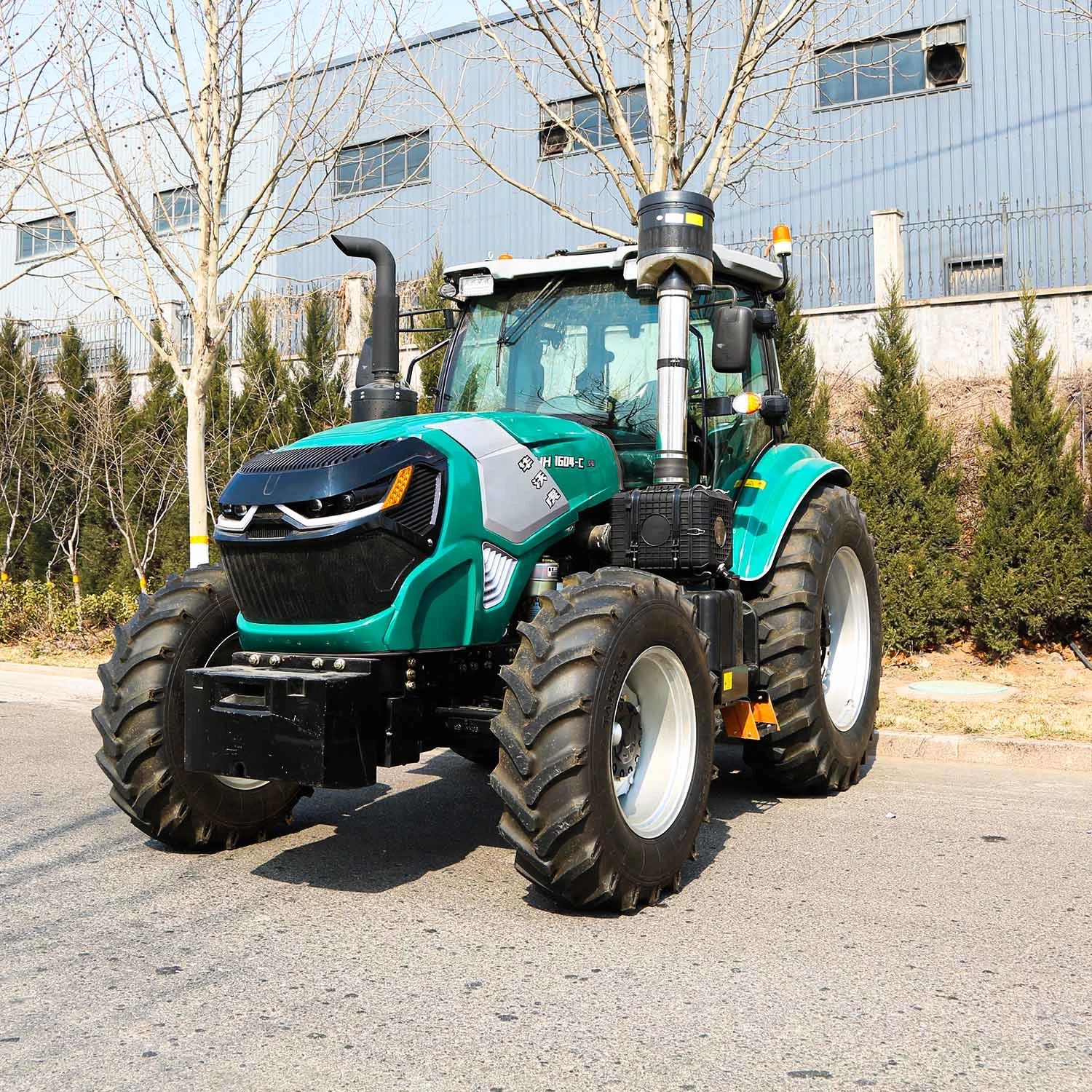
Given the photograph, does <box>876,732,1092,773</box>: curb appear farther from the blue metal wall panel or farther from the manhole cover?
the blue metal wall panel

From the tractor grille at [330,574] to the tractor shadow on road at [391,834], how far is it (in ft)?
3.63

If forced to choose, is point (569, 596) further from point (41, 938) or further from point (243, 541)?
point (41, 938)

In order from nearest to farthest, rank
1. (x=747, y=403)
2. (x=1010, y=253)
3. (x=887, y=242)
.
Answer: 1. (x=747, y=403)
2. (x=887, y=242)
3. (x=1010, y=253)

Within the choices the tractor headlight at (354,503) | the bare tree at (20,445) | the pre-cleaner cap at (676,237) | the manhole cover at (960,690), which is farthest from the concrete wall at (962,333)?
the bare tree at (20,445)

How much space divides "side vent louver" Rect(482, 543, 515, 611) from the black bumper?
0.48 meters

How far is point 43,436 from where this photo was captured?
19688 millimetres

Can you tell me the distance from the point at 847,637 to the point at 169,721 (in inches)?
154

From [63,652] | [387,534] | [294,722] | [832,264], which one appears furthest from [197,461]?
[832,264]

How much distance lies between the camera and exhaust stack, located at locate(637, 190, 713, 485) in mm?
5203

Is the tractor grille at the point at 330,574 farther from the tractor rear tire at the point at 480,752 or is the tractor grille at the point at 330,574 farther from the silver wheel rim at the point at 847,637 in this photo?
the silver wheel rim at the point at 847,637

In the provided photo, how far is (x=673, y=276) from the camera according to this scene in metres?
5.25

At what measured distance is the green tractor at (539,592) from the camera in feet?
14.4

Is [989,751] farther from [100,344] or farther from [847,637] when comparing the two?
[100,344]

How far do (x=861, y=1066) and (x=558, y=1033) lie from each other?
2.62 ft
